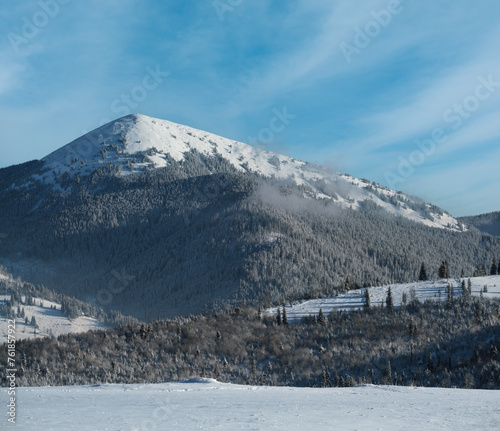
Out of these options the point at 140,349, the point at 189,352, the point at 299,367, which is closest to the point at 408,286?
the point at 299,367

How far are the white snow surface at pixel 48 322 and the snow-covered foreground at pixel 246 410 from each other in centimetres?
12560

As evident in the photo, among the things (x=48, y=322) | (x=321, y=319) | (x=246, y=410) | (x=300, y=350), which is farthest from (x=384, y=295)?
(x=48, y=322)

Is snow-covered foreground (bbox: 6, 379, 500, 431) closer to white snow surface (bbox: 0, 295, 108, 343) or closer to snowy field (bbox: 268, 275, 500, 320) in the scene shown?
snowy field (bbox: 268, 275, 500, 320)

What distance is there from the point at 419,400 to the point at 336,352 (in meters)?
45.9

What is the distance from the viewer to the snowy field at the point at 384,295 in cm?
8581

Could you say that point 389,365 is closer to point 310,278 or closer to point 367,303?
point 367,303

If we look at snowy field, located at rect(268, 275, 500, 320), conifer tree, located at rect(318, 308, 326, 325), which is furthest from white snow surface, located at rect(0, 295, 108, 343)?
conifer tree, located at rect(318, 308, 326, 325)

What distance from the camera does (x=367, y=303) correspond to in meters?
83.9

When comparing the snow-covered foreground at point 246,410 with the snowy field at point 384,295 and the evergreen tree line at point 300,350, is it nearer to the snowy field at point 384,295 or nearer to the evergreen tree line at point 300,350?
the evergreen tree line at point 300,350

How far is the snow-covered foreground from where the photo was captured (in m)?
15.8

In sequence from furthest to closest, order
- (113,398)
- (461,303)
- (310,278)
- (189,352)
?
(310,278)
(461,303)
(189,352)
(113,398)

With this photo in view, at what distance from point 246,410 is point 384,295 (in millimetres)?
A: 78944

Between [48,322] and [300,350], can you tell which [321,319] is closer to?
[300,350]

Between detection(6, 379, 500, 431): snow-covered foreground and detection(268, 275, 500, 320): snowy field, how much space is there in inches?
2491
